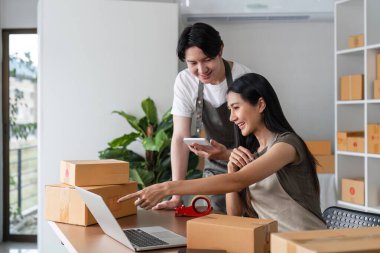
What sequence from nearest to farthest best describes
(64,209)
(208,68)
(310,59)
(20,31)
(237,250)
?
(237,250)
(64,209)
(208,68)
(310,59)
(20,31)

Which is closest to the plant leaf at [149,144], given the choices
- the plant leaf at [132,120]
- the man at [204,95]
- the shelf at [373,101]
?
the plant leaf at [132,120]

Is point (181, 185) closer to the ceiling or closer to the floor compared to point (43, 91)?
closer to the floor

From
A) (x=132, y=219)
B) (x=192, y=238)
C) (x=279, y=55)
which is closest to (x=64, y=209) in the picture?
(x=132, y=219)

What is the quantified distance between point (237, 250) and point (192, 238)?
0.15 m

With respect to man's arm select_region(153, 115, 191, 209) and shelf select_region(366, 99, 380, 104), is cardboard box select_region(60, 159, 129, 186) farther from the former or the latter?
shelf select_region(366, 99, 380, 104)

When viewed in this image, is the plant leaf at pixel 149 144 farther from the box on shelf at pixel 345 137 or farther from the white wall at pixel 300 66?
the box on shelf at pixel 345 137

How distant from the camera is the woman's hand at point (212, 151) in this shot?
223cm

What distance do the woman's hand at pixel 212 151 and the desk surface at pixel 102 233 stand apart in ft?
0.88

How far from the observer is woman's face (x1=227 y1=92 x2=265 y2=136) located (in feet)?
6.76

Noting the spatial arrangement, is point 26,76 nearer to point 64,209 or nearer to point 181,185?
point 64,209

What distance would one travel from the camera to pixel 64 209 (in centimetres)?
211

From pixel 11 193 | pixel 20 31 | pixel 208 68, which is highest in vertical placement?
pixel 20 31

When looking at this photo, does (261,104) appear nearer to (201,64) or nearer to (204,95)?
(201,64)

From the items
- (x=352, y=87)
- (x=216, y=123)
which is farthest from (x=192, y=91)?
(x=352, y=87)
